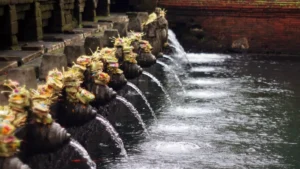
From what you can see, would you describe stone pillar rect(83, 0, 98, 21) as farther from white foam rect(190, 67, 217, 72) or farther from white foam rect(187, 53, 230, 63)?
white foam rect(187, 53, 230, 63)

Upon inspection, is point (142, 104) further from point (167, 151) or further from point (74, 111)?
point (74, 111)

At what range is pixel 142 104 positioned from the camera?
10.7 m

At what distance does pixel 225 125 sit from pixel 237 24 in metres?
10.2

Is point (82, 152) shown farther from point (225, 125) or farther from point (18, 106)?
point (225, 125)

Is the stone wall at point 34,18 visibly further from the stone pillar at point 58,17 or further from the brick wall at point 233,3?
the brick wall at point 233,3

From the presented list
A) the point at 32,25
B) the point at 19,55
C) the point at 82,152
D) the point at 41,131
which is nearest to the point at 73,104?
the point at 82,152

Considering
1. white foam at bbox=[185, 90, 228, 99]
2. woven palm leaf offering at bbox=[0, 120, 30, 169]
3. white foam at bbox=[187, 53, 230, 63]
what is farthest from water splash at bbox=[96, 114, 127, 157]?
white foam at bbox=[187, 53, 230, 63]

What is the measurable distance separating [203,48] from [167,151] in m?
12.0

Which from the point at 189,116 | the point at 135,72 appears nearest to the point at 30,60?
the point at 135,72

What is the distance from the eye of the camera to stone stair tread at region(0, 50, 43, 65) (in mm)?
8188

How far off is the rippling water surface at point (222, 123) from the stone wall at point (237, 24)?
335 cm

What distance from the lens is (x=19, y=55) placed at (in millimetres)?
8586

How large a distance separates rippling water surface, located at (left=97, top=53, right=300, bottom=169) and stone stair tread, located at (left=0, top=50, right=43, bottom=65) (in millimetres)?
2062

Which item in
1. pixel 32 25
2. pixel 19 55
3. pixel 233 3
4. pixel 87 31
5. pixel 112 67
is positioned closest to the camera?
pixel 112 67
